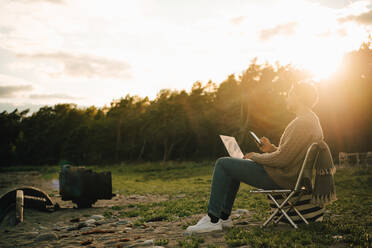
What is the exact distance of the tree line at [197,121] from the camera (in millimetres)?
31562

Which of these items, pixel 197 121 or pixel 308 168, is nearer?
pixel 308 168

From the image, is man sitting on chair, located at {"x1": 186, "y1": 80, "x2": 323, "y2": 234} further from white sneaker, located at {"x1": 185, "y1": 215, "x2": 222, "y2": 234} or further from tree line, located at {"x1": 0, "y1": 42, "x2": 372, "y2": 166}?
tree line, located at {"x1": 0, "y1": 42, "x2": 372, "y2": 166}

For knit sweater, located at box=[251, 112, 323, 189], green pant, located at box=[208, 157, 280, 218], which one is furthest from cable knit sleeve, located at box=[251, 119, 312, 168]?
green pant, located at box=[208, 157, 280, 218]

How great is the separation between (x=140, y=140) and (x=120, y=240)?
50.6 metres

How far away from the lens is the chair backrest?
14.7 ft

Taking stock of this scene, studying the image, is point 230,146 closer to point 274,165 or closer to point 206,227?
point 274,165

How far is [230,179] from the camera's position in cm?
511

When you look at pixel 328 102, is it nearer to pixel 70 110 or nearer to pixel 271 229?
pixel 271 229

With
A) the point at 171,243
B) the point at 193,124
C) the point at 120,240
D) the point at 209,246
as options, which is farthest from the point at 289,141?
the point at 193,124

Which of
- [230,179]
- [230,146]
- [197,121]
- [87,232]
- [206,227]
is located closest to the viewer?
[206,227]

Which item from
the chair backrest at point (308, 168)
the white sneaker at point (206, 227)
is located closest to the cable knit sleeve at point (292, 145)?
the chair backrest at point (308, 168)

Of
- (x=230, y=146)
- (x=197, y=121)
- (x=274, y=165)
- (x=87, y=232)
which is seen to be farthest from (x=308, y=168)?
(x=197, y=121)

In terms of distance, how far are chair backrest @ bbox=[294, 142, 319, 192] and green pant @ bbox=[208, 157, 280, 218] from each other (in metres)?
0.47

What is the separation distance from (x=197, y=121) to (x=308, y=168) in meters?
44.5
